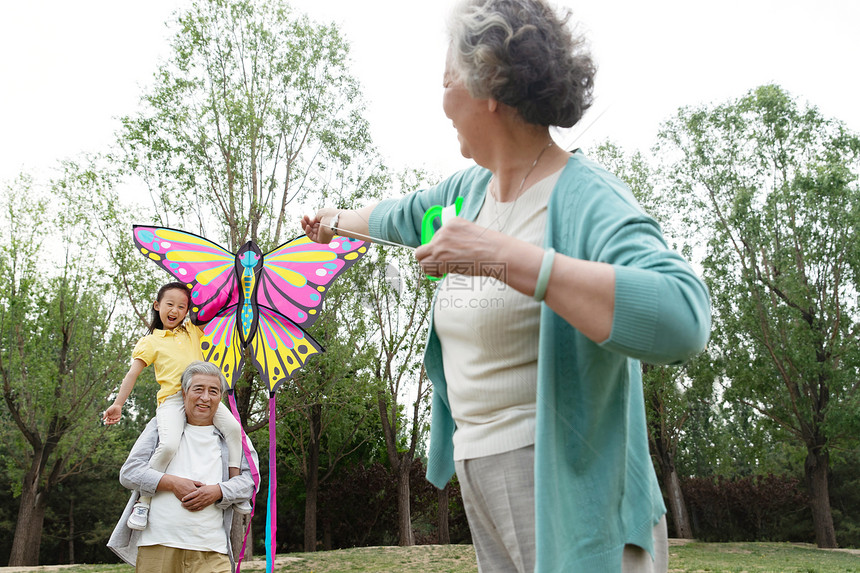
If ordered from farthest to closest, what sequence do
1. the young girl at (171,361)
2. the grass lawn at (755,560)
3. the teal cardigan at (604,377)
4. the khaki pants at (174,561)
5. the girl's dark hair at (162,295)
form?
the grass lawn at (755,560)
the girl's dark hair at (162,295)
the young girl at (171,361)
the khaki pants at (174,561)
the teal cardigan at (604,377)

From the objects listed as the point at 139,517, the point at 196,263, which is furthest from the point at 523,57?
the point at 196,263

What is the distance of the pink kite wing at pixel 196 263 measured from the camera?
Answer: 5441 mm

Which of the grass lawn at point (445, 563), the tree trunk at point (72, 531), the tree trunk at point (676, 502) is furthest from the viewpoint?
the tree trunk at point (72, 531)

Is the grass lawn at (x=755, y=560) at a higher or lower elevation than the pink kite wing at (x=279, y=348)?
lower

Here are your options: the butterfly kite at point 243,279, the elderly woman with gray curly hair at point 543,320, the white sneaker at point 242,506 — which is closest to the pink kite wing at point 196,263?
the butterfly kite at point 243,279

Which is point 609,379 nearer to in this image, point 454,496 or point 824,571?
point 824,571

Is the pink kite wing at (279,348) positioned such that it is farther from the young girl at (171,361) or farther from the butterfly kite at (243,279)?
the young girl at (171,361)

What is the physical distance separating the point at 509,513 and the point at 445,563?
11.2 metres

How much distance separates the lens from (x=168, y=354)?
4.43 metres

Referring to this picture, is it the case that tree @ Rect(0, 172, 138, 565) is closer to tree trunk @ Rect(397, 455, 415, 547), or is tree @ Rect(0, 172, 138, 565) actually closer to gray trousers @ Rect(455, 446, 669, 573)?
tree trunk @ Rect(397, 455, 415, 547)

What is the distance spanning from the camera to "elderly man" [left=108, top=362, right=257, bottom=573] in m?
3.23

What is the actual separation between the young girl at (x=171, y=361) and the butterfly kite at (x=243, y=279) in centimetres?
63

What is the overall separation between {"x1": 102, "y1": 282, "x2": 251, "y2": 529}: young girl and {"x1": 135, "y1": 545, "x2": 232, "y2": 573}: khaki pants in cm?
35

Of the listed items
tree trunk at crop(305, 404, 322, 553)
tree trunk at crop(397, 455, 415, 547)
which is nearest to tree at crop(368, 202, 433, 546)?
tree trunk at crop(397, 455, 415, 547)
